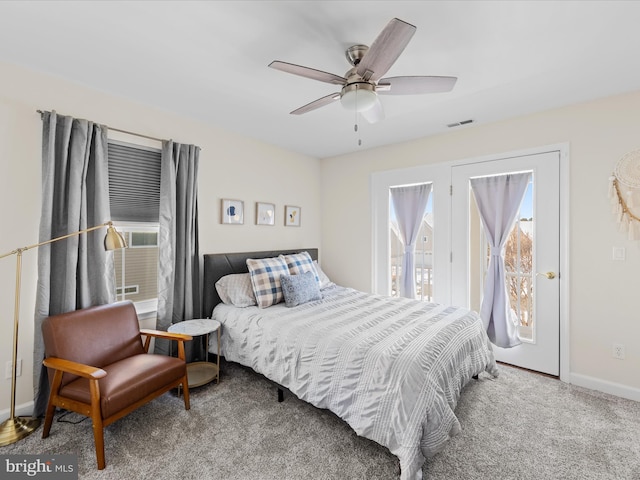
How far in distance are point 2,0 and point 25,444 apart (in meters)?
2.56

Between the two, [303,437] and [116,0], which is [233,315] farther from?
[116,0]

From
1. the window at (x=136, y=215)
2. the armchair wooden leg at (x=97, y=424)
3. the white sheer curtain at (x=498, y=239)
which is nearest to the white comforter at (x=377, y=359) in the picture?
the white sheer curtain at (x=498, y=239)

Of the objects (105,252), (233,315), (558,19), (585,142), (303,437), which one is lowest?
(303,437)

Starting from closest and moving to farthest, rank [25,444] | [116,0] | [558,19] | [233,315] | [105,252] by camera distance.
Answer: [116,0] → [558,19] → [25,444] → [105,252] → [233,315]

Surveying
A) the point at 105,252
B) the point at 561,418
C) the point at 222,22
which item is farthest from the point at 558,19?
the point at 105,252

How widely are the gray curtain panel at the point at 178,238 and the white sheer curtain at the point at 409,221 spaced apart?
7.95 feet

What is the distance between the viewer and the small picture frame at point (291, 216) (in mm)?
4094

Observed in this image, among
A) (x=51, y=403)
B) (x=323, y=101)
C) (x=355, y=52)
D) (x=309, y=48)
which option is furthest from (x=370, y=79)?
(x=51, y=403)

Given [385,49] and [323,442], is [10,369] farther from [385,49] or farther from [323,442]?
[385,49]

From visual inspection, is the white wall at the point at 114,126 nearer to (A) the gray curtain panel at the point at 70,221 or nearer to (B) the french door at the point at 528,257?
(A) the gray curtain panel at the point at 70,221

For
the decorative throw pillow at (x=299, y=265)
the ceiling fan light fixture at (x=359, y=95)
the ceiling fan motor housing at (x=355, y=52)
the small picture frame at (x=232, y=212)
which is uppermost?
the ceiling fan motor housing at (x=355, y=52)

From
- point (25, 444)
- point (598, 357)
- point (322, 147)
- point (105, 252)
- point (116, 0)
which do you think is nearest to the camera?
point (116, 0)

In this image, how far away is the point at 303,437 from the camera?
1.99m

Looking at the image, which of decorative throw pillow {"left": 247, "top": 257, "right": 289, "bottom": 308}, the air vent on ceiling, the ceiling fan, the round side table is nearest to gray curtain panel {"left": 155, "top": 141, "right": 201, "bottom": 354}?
the round side table
